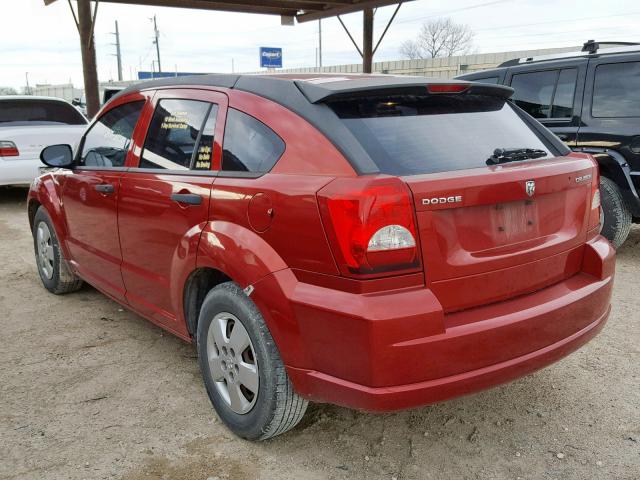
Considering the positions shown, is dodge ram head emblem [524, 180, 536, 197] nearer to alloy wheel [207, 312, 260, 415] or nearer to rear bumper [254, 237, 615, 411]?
rear bumper [254, 237, 615, 411]

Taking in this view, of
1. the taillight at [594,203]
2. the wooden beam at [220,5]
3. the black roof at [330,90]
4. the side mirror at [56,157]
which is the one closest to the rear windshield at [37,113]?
the wooden beam at [220,5]

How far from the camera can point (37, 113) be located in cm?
936

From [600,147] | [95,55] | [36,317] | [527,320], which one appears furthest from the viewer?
[95,55]

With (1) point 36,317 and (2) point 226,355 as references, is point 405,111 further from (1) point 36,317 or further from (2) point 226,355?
(1) point 36,317

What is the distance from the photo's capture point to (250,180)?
8.36 ft

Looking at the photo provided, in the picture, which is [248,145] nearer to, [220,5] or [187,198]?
[187,198]

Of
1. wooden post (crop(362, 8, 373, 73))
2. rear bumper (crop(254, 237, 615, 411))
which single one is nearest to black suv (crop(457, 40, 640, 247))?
rear bumper (crop(254, 237, 615, 411))

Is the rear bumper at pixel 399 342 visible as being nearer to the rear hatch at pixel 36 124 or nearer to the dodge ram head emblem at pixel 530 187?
the dodge ram head emblem at pixel 530 187

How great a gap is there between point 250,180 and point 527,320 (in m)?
1.28

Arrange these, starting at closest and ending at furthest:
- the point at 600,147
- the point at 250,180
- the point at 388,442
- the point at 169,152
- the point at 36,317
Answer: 1. the point at 250,180
2. the point at 388,442
3. the point at 169,152
4. the point at 36,317
5. the point at 600,147

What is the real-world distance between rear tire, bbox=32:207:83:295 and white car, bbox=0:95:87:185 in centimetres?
412

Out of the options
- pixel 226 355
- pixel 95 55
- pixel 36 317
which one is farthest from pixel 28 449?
pixel 95 55

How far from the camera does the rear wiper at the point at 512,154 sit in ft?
8.39

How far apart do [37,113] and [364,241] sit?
882cm
